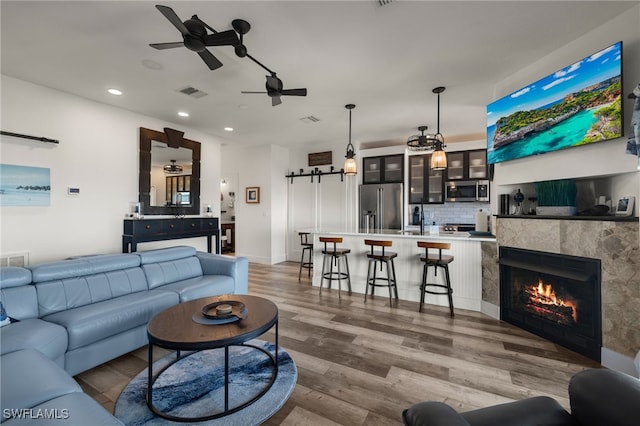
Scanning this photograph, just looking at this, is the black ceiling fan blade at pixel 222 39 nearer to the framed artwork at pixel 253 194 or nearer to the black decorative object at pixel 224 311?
the black decorative object at pixel 224 311

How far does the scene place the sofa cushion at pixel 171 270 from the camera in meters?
3.04

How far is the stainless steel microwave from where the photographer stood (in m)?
5.65

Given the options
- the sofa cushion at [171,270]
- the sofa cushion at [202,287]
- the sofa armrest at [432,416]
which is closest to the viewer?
the sofa armrest at [432,416]

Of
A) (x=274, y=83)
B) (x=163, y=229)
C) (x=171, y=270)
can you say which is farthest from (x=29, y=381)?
(x=163, y=229)

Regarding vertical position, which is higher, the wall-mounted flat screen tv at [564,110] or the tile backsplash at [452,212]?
the wall-mounted flat screen tv at [564,110]

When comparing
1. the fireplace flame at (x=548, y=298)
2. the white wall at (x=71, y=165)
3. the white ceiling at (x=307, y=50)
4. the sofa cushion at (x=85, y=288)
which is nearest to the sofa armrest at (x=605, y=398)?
the fireplace flame at (x=548, y=298)

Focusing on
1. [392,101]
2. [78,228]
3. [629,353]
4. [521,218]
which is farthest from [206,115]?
[629,353]

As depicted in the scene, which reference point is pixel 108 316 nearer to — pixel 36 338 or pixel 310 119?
pixel 36 338

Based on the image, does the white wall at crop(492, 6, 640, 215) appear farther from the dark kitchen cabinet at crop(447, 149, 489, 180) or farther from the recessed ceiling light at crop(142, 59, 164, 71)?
the recessed ceiling light at crop(142, 59, 164, 71)

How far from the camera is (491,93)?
12.0ft

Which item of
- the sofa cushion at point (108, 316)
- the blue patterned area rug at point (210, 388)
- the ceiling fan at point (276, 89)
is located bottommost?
the blue patterned area rug at point (210, 388)

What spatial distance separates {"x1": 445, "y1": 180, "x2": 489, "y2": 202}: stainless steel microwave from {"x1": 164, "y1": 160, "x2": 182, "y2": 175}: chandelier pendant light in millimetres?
5407

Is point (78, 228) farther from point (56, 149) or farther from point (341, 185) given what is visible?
point (341, 185)

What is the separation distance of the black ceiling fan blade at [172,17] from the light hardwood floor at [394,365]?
259 cm
